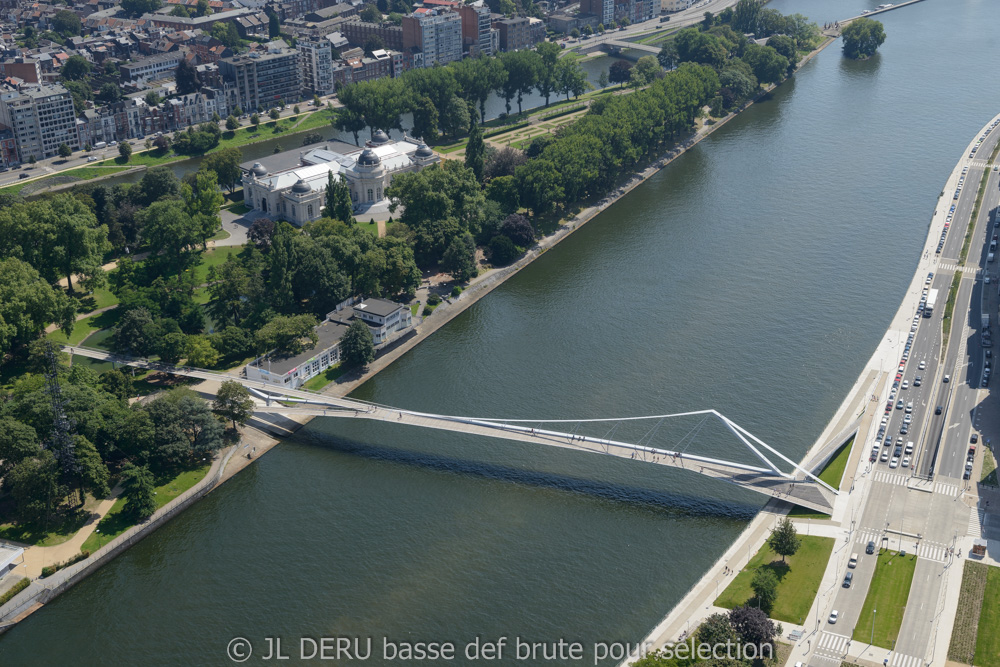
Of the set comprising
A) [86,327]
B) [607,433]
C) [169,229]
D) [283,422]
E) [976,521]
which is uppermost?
[169,229]

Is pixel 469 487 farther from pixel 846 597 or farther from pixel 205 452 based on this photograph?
pixel 846 597

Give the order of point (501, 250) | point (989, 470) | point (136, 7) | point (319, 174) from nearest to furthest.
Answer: point (989, 470) → point (501, 250) → point (319, 174) → point (136, 7)

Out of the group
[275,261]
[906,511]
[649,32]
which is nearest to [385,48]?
[649,32]

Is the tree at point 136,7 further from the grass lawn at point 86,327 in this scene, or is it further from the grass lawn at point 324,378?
the grass lawn at point 324,378

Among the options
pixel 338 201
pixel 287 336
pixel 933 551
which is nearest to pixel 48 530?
pixel 287 336

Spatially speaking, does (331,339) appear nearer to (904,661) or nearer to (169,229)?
(169,229)

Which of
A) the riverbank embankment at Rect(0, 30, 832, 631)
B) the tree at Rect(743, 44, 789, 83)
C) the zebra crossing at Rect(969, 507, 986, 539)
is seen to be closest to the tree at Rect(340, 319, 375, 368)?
the riverbank embankment at Rect(0, 30, 832, 631)
